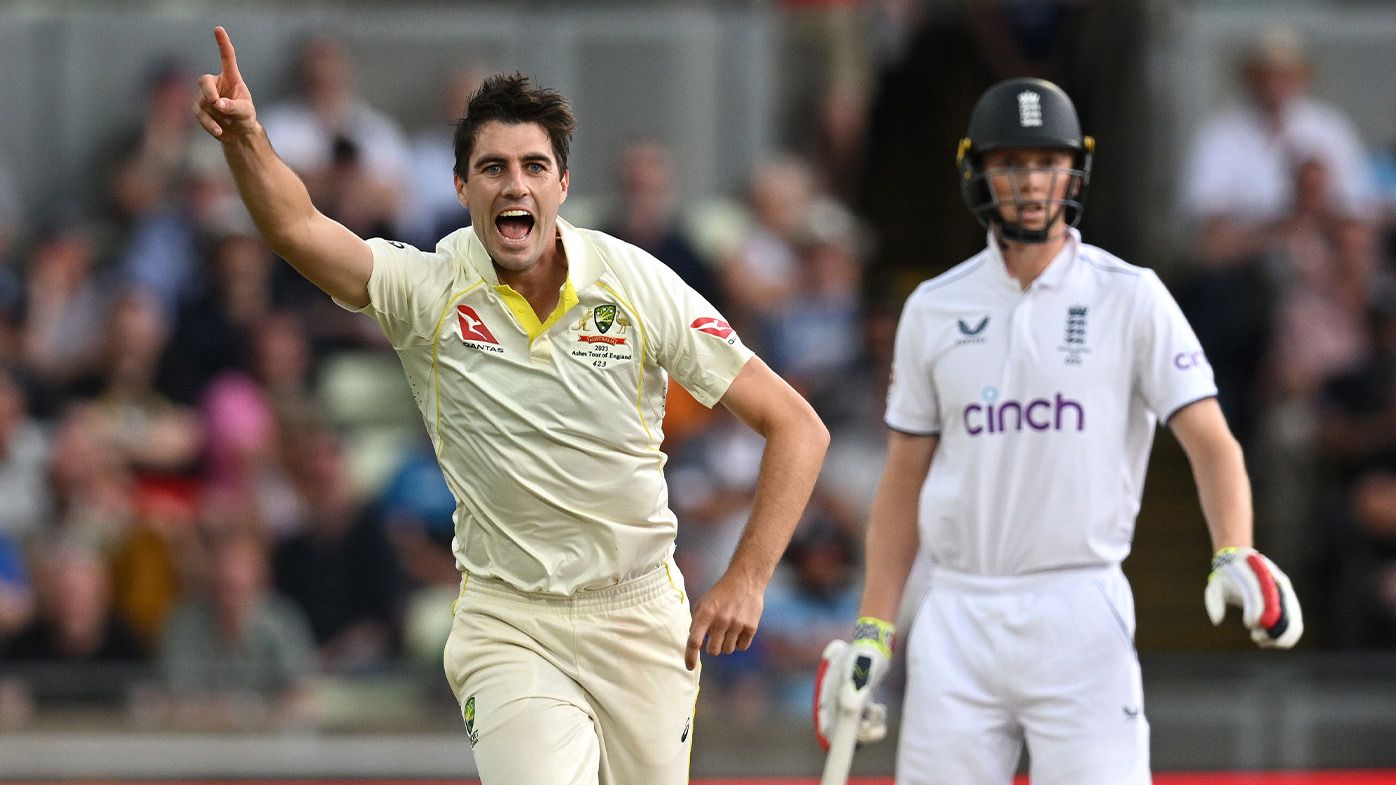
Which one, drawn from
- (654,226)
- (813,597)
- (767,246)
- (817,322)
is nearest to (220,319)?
(654,226)

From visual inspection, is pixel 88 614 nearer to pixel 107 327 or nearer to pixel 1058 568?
pixel 107 327

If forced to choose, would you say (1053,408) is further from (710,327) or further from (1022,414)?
(710,327)

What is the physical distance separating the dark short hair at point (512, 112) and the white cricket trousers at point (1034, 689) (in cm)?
155

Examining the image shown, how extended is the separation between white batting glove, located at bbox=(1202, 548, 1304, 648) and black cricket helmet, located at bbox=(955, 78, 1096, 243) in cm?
95

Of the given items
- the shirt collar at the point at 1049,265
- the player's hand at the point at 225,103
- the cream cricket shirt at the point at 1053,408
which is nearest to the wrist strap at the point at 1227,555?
the cream cricket shirt at the point at 1053,408

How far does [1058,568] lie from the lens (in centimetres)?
541

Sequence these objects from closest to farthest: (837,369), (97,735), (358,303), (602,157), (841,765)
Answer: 1. (358,303)
2. (841,765)
3. (97,735)
4. (837,369)
5. (602,157)

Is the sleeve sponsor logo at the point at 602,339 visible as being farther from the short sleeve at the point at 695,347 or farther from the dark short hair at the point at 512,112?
the dark short hair at the point at 512,112

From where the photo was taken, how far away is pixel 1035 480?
5402mm

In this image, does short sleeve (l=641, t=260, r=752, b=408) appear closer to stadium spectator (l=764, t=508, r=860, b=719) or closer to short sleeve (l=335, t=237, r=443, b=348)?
short sleeve (l=335, t=237, r=443, b=348)

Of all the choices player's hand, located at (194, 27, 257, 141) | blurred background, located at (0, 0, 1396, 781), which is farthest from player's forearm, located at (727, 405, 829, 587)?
blurred background, located at (0, 0, 1396, 781)

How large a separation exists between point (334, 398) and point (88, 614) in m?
1.62

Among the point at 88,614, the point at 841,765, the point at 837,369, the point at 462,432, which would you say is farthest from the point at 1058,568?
the point at 88,614

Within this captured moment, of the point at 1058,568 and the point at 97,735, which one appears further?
the point at 97,735
